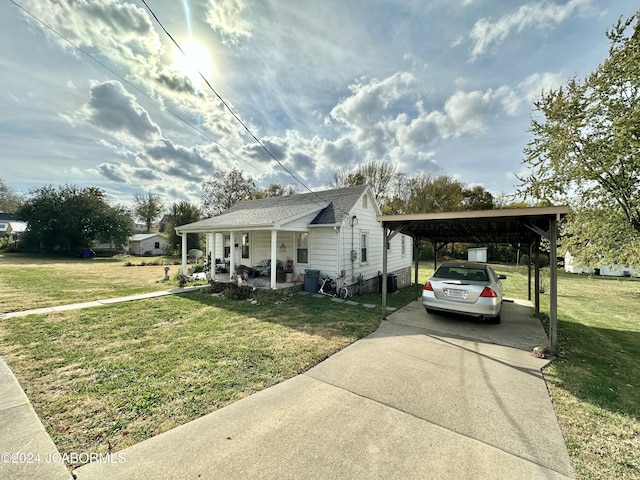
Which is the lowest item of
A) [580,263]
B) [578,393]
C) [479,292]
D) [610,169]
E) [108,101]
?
[578,393]

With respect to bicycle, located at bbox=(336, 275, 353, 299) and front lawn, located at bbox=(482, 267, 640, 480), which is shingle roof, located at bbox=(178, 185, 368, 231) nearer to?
bicycle, located at bbox=(336, 275, 353, 299)

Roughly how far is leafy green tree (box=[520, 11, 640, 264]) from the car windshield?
101 inches

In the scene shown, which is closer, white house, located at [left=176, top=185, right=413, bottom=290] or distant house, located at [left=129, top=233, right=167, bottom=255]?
white house, located at [left=176, top=185, right=413, bottom=290]

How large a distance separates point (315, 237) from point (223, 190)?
25121 millimetres

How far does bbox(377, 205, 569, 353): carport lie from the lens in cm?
479

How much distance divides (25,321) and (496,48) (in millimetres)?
15011

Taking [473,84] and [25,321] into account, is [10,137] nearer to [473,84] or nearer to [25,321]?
[25,321]

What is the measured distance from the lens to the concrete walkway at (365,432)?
2123 mm

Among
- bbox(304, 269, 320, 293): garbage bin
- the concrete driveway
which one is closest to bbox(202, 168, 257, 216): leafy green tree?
bbox(304, 269, 320, 293): garbage bin

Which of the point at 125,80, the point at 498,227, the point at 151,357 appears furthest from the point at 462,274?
the point at 125,80

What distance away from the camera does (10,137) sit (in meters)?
10.1

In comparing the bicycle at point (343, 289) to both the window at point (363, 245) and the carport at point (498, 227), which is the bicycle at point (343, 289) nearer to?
the window at point (363, 245)

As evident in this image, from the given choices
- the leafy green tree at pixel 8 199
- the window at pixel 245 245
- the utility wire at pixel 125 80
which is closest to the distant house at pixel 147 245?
the window at pixel 245 245

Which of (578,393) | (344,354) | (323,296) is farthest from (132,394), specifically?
(323,296)
